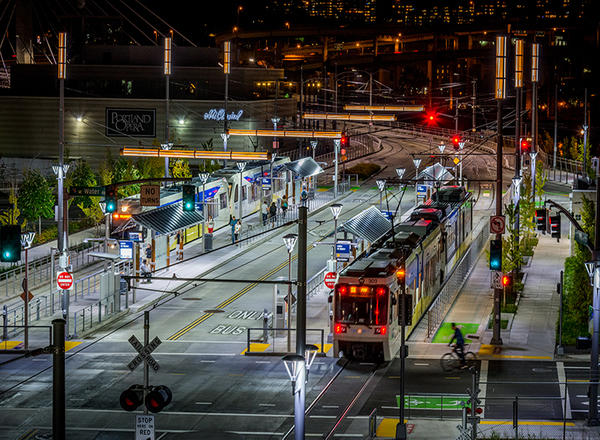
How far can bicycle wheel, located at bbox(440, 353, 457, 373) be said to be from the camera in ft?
124

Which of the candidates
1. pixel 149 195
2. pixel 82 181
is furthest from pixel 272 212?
pixel 149 195

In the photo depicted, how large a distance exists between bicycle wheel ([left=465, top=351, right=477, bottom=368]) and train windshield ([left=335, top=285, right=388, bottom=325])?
3.97 metres

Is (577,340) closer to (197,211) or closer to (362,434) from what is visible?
(362,434)

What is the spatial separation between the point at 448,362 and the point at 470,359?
110 cm

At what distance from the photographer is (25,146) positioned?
105812 millimetres

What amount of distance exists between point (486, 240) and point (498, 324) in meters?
31.7

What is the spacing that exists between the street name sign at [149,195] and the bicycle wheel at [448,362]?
18462 mm

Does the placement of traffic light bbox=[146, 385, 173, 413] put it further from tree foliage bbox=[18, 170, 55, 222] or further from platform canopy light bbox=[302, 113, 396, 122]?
platform canopy light bbox=[302, 113, 396, 122]

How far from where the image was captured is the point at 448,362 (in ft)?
127

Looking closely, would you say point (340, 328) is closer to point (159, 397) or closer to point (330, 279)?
point (330, 279)

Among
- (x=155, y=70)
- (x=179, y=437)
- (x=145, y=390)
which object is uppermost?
(x=155, y=70)

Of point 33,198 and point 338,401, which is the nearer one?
point 338,401

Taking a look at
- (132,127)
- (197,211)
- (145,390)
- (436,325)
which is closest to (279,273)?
(197,211)

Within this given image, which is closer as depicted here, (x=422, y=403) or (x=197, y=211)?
(x=422, y=403)
